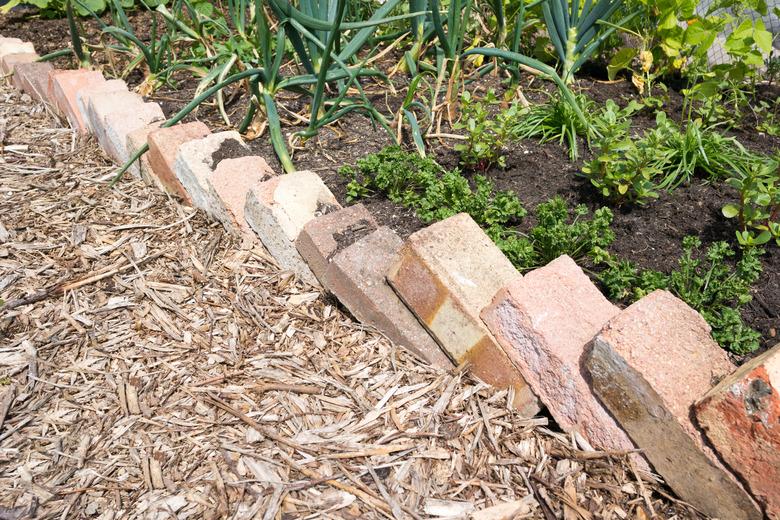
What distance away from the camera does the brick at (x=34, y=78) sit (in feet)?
12.2

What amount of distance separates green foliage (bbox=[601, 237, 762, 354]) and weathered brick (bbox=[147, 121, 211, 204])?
1720 mm

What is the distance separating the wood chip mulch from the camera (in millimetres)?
1616

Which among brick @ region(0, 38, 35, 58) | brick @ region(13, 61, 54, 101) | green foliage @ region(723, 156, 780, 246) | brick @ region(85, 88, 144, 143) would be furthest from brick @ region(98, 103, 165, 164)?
green foliage @ region(723, 156, 780, 246)

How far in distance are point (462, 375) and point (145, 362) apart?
0.95 metres

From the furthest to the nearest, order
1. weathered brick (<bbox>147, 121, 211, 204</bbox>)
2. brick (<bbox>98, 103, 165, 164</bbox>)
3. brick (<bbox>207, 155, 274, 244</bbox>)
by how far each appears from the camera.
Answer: brick (<bbox>98, 103, 165, 164</bbox>), weathered brick (<bbox>147, 121, 211, 204</bbox>), brick (<bbox>207, 155, 274, 244</bbox>)

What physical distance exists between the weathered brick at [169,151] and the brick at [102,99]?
0.46 m

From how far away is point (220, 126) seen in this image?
3.10 meters

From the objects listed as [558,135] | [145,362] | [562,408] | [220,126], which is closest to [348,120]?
[220,126]

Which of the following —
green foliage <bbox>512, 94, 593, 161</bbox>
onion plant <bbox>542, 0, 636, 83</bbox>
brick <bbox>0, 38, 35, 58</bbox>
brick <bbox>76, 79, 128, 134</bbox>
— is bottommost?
brick <bbox>0, 38, 35, 58</bbox>

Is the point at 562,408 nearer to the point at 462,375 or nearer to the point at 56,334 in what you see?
the point at 462,375

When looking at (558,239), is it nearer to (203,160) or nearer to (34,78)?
(203,160)

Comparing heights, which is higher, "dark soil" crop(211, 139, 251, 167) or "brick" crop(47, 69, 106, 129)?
"dark soil" crop(211, 139, 251, 167)

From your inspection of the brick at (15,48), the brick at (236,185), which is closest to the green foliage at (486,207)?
the brick at (236,185)

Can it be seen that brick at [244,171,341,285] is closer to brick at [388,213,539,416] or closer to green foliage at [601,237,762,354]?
brick at [388,213,539,416]
